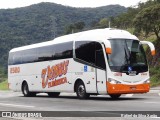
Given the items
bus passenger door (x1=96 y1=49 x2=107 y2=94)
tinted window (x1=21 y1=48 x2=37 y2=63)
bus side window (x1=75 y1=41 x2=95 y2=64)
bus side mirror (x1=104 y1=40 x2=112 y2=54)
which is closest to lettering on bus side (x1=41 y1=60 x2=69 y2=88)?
bus side window (x1=75 y1=41 x2=95 y2=64)

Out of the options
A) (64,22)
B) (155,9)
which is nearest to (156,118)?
(155,9)

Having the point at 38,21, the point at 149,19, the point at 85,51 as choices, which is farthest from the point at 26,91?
the point at 38,21

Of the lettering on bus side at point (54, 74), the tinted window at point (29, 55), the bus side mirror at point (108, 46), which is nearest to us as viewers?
the bus side mirror at point (108, 46)

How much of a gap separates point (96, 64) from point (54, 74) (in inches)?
215

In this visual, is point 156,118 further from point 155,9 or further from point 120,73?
point 155,9

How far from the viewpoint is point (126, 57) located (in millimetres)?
22375

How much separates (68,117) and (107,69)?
7877 millimetres

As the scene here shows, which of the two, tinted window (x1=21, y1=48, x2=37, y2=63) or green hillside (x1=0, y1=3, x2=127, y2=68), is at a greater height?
green hillside (x1=0, y1=3, x2=127, y2=68)

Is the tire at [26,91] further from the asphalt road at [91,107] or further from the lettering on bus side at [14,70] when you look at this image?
the asphalt road at [91,107]

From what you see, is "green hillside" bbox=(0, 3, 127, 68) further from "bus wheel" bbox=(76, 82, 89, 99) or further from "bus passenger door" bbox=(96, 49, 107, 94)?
"bus passenger door" bbox=(96, 49, 107, 94)

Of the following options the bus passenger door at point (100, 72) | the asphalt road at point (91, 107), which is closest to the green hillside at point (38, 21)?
the bus passenger door at point (100, 72)

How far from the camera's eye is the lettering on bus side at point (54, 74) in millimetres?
26641

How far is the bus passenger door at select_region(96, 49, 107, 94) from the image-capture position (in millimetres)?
22531

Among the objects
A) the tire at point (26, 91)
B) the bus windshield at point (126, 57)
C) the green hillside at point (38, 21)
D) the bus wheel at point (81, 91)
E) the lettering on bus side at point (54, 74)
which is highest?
the green hillside at point (38, 21)
